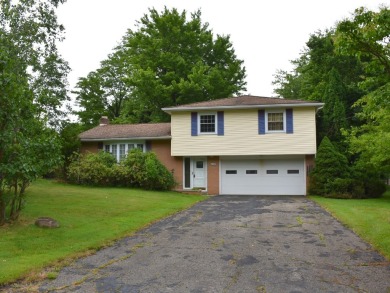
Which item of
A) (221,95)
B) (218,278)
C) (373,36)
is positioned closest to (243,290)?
(218,278)

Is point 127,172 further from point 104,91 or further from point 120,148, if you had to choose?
point 104,91

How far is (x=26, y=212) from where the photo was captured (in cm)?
1050

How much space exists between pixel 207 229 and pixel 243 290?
15.4 ft

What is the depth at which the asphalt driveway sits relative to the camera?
5.19m

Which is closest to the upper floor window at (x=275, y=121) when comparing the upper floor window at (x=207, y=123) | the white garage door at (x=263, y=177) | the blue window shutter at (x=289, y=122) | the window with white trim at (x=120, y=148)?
the blue window shutter at (x=289, y=122)

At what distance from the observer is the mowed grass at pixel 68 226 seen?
6.45 m

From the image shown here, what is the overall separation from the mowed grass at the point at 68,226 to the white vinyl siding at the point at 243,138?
17.7ft

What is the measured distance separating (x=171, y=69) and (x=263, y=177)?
16398 mm

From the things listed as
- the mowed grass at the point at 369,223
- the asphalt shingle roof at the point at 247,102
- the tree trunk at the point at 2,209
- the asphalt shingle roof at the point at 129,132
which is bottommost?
the mowed grass at the point at 369,223

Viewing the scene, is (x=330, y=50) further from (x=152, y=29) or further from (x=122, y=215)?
(x=122, y=215)

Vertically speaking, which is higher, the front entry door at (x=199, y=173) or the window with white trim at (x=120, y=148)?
the window with white trim at (x=120, y=148)

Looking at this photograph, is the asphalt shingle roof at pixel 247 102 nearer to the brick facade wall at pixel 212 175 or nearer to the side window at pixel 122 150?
the brick facade wall at pixel 212 175

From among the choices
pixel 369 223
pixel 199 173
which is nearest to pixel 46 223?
pixel 369 223

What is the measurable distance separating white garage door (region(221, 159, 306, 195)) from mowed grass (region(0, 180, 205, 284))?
5.90 m
